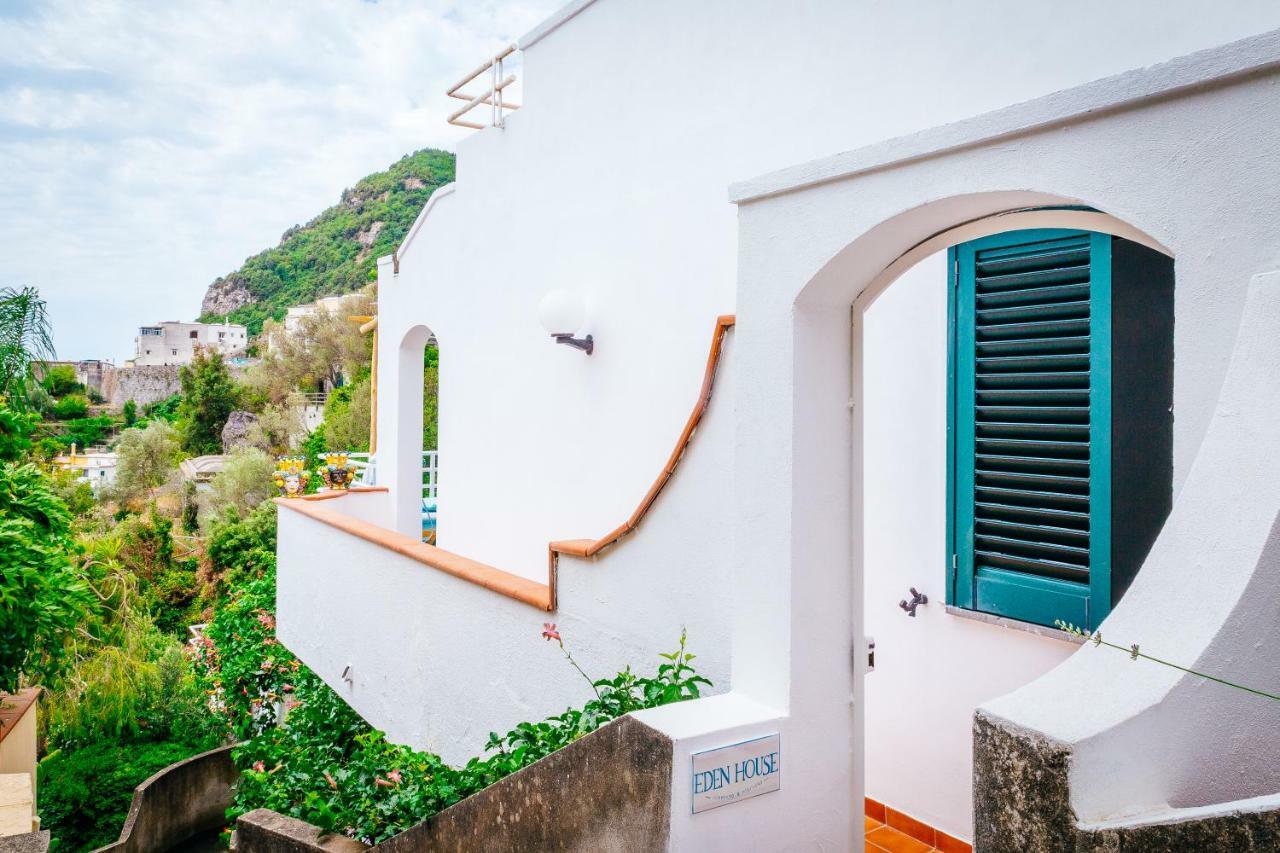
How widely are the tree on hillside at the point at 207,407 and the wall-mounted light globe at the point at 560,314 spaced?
123ft

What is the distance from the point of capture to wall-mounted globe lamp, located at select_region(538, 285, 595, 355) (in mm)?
5863

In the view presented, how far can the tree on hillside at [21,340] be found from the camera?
34.1ft

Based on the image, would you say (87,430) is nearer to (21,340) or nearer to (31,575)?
(21,340)

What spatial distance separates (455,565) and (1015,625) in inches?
121

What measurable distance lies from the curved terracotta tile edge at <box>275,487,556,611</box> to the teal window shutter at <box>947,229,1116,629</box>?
6.61 ft

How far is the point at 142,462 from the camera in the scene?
3344 cm

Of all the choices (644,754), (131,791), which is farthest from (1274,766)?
(131,791)

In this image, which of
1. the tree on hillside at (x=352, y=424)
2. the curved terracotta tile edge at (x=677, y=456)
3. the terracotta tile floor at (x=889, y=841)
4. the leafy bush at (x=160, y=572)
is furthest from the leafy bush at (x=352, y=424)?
the terracotta tile floor at (x=889, y=841)

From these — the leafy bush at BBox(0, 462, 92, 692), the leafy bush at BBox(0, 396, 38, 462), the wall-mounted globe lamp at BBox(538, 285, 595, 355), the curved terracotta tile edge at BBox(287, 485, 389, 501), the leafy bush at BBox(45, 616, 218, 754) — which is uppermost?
the wall-mounted globe lamp at BBox(538, 285, 595, 355)

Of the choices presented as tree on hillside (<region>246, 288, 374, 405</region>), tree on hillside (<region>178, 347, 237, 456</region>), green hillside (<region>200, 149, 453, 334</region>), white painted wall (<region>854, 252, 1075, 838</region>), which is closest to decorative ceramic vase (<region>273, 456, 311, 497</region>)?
white painted wall (<region>854, 252, 1075, 838</region>)

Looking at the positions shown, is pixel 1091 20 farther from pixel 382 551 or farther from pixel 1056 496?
pixel 382 551

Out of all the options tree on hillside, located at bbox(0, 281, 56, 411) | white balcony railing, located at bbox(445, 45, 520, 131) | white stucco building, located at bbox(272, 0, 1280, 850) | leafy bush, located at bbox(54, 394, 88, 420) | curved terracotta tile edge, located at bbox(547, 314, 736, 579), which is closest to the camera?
white stucco building, located at bbox(272, 0, 1280, 850)

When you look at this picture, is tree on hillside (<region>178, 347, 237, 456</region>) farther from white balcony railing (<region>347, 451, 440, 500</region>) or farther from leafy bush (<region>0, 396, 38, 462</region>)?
leafy bush (<region>0, 396, 38, 462</region>)

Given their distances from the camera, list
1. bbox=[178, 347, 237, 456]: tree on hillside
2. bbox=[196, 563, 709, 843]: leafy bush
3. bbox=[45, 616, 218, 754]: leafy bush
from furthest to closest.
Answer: bbox=[178, 347, 237, 456]: tree on hillside
bbox=[45, 616, 218, 754]: leafy bush
bbox=[196, 563, 709, 843]: leafy bush
